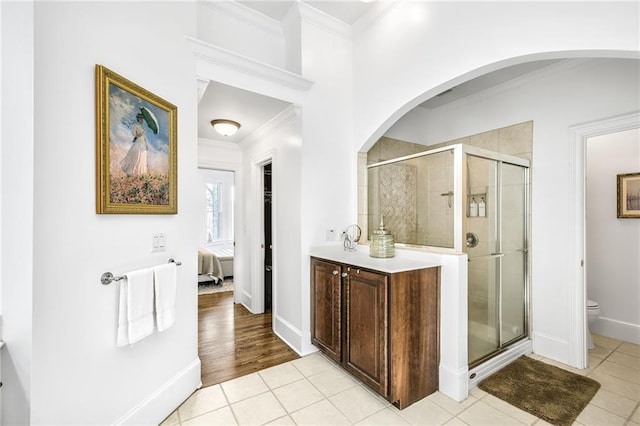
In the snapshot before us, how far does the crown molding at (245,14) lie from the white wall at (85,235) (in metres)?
0.77

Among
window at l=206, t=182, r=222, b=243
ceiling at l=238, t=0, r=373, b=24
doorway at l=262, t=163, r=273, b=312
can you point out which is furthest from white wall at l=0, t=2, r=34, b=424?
window at l=206, t=182, r=222, b=243

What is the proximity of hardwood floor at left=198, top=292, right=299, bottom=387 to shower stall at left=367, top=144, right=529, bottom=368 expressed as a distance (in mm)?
1634

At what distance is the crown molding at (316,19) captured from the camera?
2707 millimetres

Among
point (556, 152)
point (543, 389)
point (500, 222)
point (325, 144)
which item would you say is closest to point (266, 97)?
point (325, 144)

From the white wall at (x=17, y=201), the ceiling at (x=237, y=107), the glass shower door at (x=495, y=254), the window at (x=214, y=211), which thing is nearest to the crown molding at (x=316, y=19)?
the ceiling at (x=237, y=107)

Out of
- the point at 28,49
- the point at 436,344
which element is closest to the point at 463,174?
the point at 436,344

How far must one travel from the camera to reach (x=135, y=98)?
1688 mm

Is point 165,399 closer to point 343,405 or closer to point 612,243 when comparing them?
point 343,405

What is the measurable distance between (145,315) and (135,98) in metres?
1.28

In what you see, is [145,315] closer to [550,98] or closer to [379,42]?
[379,42]

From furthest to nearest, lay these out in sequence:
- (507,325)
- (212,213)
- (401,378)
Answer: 1. (212,213)
2. (507,325)
3. (401,378)

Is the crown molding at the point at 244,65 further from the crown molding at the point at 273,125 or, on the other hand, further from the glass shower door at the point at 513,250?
the glass shower door at the point at 513,250

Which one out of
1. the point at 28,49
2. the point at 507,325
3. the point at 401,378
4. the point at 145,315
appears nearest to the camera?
the point at 28,49

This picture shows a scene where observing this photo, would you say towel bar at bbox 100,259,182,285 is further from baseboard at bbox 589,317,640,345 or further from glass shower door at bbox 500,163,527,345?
baseboard at bbox 589,317,640,345
